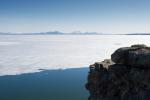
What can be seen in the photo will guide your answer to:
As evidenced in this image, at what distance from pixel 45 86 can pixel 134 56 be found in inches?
551

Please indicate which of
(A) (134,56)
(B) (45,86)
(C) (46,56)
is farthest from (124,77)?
(C) (46,56)

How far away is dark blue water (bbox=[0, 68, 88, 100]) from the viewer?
70.6 feet

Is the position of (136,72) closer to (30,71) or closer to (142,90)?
(142,90)

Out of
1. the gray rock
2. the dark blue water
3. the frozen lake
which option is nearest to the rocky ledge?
the gray rock

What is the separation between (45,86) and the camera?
83.8 ft

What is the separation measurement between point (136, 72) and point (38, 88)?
13.8 metres

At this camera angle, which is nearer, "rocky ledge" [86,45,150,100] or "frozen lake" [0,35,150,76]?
"rocky ledge" [86,45,150,100]

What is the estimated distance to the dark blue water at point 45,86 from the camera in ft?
70.6

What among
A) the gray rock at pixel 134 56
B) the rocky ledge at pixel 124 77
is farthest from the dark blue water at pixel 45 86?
the gray rock at pixel 134 56

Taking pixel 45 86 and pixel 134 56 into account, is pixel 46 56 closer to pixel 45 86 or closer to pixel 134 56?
pixel 45 86

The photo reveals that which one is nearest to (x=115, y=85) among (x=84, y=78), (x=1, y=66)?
(x=84, y=78)

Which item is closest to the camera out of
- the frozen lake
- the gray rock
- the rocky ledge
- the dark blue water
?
the rocky ledge

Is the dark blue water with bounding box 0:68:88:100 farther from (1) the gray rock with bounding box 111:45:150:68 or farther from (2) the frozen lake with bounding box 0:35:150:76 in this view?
(1) the gray rock with bounding box 111:45:150:68

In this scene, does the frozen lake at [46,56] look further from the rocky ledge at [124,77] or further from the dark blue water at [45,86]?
the rocky ledge at [124,77]
